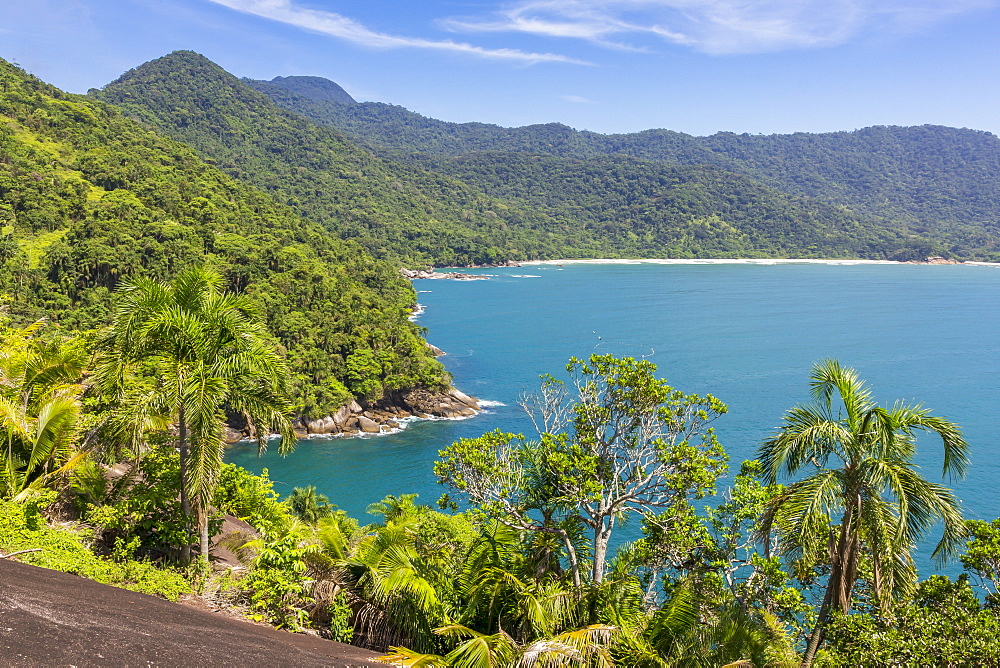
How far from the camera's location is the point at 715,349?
68.7m

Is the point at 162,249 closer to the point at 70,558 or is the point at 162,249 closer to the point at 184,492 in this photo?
the point at 184,492

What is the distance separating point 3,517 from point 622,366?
30.7 ft

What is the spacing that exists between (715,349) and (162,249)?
180 ft

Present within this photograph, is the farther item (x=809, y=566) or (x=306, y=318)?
(x=306, y=318)

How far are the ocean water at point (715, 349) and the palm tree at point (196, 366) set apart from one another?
23.2m

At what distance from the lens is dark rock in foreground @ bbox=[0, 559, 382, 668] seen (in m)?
4.13

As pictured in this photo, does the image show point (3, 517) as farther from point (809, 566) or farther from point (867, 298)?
point (867, 298)

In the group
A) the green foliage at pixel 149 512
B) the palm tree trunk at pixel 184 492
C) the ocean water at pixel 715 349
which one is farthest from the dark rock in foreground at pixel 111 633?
the ocean water at pixel 715 349

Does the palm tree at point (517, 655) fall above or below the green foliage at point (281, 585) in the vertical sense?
above

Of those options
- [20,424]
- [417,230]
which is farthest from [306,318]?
[417,230]

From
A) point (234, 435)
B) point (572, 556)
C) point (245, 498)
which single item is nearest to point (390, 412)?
point (234, 435)

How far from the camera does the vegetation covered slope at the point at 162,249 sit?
49.0m

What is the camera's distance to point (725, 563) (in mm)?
9586

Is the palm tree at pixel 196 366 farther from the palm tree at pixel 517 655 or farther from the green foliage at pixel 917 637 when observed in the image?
the green foliage at pixel 917 637
